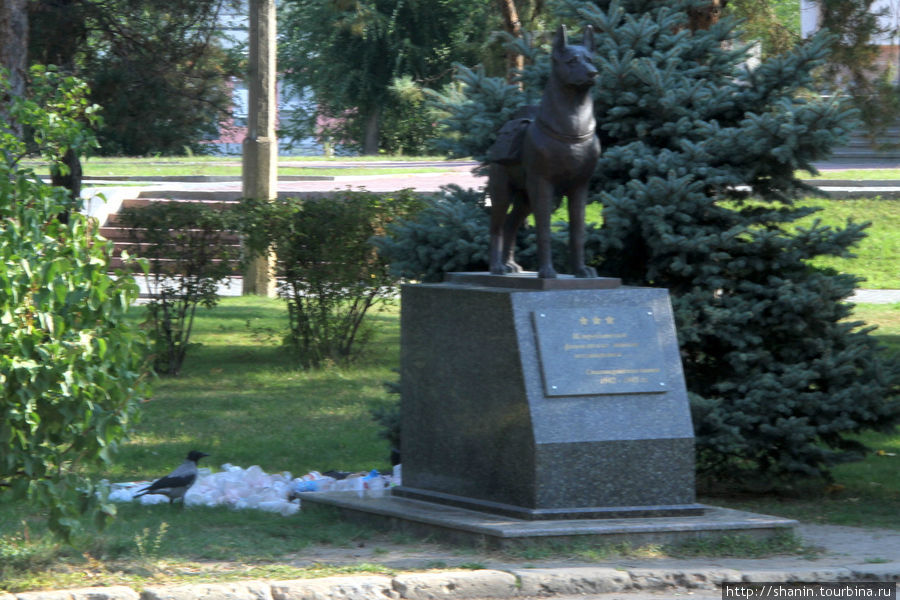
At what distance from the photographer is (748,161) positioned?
8.09 meters

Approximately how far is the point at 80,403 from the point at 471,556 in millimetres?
1991

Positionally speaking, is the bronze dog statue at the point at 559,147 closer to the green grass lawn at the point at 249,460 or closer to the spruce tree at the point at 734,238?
the spruce tree at the point at 734,238

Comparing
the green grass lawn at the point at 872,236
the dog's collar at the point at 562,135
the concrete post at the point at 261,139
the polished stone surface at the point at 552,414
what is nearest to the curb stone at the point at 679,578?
the polished stone surface at the point at 552,414

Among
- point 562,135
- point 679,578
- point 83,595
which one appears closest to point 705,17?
point 562,135

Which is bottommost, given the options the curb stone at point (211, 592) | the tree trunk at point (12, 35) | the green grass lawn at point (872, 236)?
the curb stone at point (211, 592)

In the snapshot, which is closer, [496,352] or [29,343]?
[29,343]

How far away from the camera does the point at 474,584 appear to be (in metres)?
5.62

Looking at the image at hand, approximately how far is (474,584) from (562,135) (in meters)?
2.49

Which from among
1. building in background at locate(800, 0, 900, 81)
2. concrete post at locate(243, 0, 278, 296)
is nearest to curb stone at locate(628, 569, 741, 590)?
building in background at locate(800, 0, 900, 81)

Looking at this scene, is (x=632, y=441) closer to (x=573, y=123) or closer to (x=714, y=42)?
(x=573, y=123)

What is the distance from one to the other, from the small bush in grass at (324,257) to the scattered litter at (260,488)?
467 cm

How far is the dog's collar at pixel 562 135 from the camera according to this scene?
6801 mm

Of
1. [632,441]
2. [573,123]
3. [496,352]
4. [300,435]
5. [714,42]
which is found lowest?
[300,435]

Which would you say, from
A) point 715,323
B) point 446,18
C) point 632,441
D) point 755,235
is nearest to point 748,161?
point 755,235
